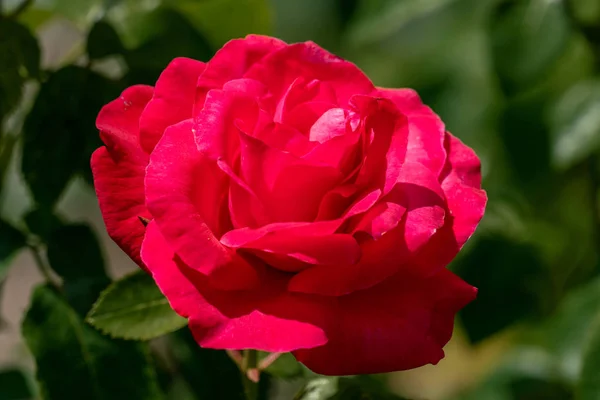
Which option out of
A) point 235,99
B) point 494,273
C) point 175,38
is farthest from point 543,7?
point 235,99

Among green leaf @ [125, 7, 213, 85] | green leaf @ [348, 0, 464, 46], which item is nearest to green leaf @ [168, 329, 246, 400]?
green leaf @ [125, 7, 213, 85]

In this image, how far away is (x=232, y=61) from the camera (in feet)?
1.82

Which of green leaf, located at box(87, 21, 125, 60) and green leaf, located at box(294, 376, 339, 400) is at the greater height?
green leaf, located at box(87, 21, 125, 60)

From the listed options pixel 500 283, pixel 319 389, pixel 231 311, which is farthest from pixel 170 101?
pixel 500 283

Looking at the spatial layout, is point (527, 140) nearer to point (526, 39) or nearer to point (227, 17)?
point (526, 39)

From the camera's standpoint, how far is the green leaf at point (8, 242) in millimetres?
711

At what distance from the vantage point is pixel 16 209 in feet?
3.53

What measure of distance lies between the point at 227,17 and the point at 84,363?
40 centimetres

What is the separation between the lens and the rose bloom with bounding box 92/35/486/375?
18.6 inches

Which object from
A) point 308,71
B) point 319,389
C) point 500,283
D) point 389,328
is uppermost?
point 308,71

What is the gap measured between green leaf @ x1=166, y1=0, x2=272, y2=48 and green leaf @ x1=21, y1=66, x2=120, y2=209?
0.16 metres

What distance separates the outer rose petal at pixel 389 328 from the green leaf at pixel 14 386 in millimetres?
546

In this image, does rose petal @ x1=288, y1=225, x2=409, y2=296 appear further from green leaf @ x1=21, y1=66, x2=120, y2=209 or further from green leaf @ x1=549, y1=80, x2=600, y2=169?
green leaf @ x1=549, y1=80, x2=600, y2=169

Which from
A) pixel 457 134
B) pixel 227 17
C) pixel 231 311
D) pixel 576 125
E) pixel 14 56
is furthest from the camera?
pixel 457 134
